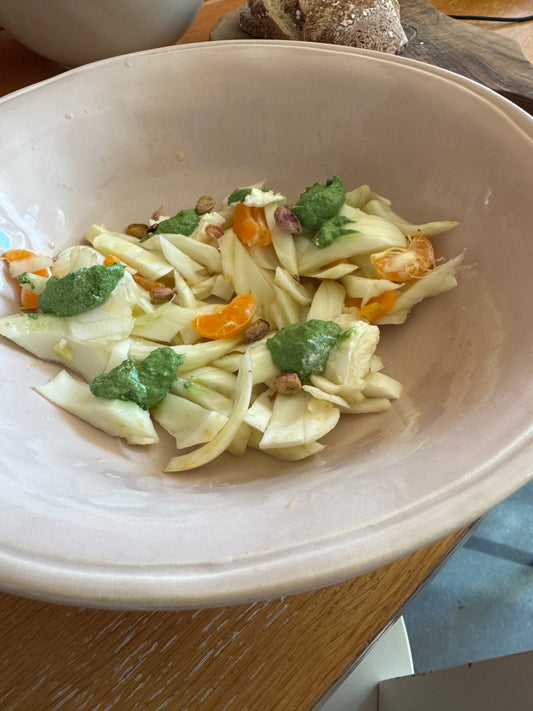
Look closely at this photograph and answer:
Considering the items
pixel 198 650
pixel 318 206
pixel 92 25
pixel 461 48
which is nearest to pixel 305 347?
pixel 318 206

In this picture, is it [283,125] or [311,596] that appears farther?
[283,125]

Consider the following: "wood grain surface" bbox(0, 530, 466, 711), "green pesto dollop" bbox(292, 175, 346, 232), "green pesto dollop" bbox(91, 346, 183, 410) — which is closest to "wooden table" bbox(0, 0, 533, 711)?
"wood grain surface" bbox(0, 530, 466, 711)

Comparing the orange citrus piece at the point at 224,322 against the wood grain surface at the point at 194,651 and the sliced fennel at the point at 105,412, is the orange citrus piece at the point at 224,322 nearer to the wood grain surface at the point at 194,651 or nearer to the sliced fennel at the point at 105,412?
the sliced fennel at the point at 105,412

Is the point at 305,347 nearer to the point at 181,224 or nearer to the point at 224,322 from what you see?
the point at 224,322

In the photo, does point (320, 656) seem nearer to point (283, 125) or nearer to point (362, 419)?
point (362, 419)

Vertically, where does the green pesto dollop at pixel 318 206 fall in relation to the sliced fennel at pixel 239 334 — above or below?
above

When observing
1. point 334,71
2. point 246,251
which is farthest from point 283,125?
point 246,251

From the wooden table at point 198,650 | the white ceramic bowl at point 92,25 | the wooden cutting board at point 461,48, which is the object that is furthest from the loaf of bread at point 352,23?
the wooden table at point 198,650
